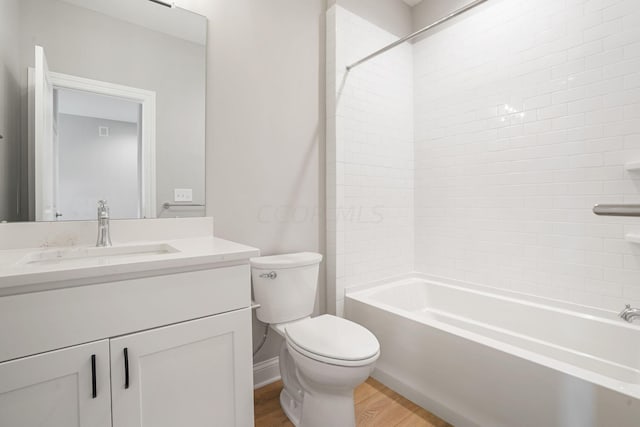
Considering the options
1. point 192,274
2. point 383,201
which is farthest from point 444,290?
point 192,274

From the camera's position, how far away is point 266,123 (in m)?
1.83

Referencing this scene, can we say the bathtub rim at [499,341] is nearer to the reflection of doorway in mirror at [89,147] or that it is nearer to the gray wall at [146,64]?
the gray wall at [146,64]

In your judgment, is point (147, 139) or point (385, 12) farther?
point (385, 12)

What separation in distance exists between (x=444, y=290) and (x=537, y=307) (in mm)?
598

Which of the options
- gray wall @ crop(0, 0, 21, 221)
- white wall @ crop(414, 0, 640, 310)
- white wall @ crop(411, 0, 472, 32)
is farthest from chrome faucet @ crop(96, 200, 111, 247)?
white wall @ crop(411, 0, 472, 32)

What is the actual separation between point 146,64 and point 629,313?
2.67 metres

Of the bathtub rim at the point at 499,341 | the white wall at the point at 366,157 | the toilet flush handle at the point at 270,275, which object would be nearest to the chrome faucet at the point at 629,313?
the bathtub rim at the point at 499,341

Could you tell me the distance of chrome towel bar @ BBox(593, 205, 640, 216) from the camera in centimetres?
77

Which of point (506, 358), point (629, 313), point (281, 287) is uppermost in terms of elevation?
point (281, 287)

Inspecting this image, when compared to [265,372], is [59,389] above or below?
above

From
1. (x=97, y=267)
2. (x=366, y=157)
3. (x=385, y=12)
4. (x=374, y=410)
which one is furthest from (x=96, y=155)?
(x=385, y=12)

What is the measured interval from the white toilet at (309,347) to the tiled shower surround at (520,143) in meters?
0.47

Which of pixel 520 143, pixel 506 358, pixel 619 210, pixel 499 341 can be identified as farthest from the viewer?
pixel 520 143

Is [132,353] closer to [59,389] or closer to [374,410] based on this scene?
[59,389]
